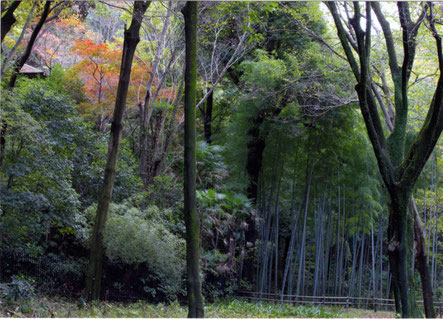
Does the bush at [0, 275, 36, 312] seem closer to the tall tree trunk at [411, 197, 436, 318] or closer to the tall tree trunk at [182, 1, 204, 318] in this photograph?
the tall tree trunk at [182, 1, 204, 318]

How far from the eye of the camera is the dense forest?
535 cm

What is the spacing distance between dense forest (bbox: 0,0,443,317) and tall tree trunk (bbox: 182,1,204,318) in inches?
0.5

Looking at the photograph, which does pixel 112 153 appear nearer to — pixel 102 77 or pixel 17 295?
pixel 17 295

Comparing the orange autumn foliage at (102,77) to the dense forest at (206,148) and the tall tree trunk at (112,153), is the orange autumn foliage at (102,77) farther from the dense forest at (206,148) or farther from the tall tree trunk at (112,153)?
the tall tree trunk at (112,153)

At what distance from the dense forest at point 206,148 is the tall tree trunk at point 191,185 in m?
0.01

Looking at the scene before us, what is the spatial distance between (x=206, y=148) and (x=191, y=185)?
6432mm

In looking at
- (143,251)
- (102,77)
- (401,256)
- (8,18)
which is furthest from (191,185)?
(102,77)

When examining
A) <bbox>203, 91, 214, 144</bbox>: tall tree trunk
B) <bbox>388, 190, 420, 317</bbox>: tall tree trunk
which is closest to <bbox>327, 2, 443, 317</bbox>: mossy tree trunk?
<bbox>388, 190, 420, 317</bbox>: tall tree trunk

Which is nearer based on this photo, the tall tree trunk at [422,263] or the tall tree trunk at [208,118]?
the tall tree trunk at [422,263]

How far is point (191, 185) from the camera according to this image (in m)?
4.02

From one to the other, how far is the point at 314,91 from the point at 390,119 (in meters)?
2.41

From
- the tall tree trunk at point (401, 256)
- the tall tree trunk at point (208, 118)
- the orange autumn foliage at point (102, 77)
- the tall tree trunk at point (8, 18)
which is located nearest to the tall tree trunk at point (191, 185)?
the tall tree trunk at point (401, 256)

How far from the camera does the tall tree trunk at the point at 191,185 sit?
12.8 feet

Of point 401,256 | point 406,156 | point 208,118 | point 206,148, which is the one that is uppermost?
point 208,118
